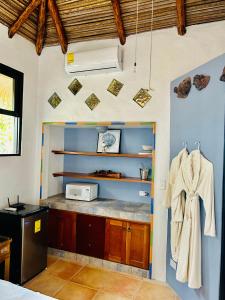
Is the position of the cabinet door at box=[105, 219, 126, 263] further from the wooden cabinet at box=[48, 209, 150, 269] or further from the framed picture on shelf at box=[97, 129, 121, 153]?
the framed picture on shelf at box=[97, 129, 121, 153]

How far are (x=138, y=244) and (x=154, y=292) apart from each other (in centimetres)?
57

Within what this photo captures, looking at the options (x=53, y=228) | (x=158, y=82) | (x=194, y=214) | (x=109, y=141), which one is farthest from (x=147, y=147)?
(x=53, y=228)

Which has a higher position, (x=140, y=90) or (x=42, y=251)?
(x=140, y=90)

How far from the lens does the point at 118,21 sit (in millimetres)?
2900

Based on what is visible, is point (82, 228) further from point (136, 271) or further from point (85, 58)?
point (85, 58)

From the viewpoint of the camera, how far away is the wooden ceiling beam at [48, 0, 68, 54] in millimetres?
2935

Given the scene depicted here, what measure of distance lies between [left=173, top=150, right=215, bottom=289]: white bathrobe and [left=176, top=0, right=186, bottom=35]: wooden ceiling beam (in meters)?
1.62

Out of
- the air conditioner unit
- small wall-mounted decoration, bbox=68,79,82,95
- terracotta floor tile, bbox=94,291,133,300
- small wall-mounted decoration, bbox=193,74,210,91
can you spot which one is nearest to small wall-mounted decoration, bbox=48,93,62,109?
small wall-mounted decoration, bbox=68,79,82,95

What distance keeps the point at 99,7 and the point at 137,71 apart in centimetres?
94

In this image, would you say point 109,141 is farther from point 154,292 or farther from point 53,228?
point 154,292

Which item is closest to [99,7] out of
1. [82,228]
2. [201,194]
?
[201,194]

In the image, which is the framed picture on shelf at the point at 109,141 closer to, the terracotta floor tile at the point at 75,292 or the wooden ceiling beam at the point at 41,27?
the wooden ceiling beam at the point at 41,27

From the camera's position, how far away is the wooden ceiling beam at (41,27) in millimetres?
2986

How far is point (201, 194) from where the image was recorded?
212 centimetres
